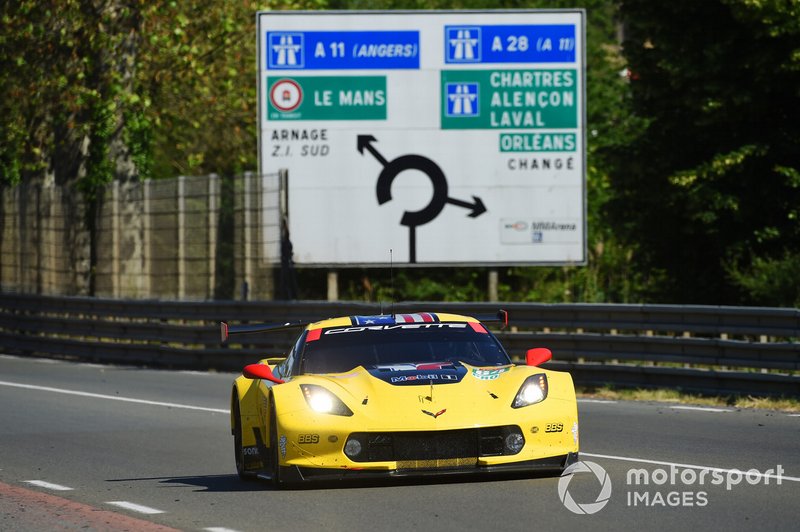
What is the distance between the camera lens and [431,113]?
89.8 feet

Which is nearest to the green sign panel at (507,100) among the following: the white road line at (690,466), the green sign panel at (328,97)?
the green sign panel at (328,97)

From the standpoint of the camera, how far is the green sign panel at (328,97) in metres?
27.2

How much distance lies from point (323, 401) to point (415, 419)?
0.66m

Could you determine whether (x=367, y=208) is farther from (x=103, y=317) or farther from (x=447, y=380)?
(x=447, y=380)

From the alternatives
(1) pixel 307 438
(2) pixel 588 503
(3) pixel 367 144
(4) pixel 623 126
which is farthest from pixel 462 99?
(2) pixel 588 503

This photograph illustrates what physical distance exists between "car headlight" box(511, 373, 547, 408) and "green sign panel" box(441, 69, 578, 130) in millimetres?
17261

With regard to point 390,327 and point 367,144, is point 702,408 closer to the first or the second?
point 390,327

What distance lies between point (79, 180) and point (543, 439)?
24.4 metres

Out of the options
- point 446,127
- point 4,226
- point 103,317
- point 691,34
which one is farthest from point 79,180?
point 691,34

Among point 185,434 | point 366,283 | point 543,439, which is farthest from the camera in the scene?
point 366,283

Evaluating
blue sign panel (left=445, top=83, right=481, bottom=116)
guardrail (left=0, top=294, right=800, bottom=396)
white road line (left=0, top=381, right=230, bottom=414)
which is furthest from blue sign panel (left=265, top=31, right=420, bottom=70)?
white road line (left=0, top=381, right=230, bottom=414)

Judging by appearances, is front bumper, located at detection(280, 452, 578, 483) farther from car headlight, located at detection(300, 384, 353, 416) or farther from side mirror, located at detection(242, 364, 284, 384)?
side mirror, located at detection(242, 364, 284, 384)

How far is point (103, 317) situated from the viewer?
27188 mm

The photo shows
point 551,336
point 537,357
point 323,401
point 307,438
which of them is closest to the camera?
point 307,438
